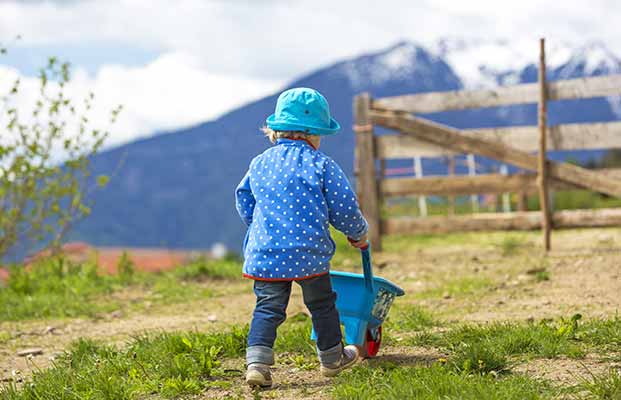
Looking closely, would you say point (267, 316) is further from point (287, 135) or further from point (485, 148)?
point (485, 148)

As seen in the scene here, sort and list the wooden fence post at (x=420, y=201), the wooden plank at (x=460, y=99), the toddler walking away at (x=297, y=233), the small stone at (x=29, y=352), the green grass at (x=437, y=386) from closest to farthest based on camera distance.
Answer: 1. the green grass at (x=437, y=386)
2. the toddler walking away at (x=297, y=233)
3. the small stone at (x=29, y=352)
4. the wooden plank at (x=460, y=99)
5. the wooden fence post at (x=420, y=201)

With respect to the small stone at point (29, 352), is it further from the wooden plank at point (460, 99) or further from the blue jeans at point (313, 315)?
the wooden plank at point (460, 99)

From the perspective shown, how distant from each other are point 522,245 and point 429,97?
1995 millimetres

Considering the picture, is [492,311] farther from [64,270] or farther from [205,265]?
[64,270]

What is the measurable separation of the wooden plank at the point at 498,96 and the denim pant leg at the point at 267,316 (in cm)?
604

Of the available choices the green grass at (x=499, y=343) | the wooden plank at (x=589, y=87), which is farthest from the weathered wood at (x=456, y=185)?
the green grass at (x=499, y=343)

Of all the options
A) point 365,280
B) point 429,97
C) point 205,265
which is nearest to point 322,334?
point 365,280

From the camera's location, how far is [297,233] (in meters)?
3.85

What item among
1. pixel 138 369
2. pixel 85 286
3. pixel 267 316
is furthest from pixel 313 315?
pixel 85 286

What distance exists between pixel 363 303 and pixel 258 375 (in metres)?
0.72

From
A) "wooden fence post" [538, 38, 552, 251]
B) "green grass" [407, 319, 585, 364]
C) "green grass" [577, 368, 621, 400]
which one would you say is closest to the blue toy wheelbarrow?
"green grass" [407, 319, 585, 364]

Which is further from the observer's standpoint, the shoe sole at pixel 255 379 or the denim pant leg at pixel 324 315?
the denim pant leg at pixel 324 315

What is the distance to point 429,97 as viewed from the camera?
963 cm

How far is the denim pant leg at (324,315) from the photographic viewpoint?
3.89 meters
